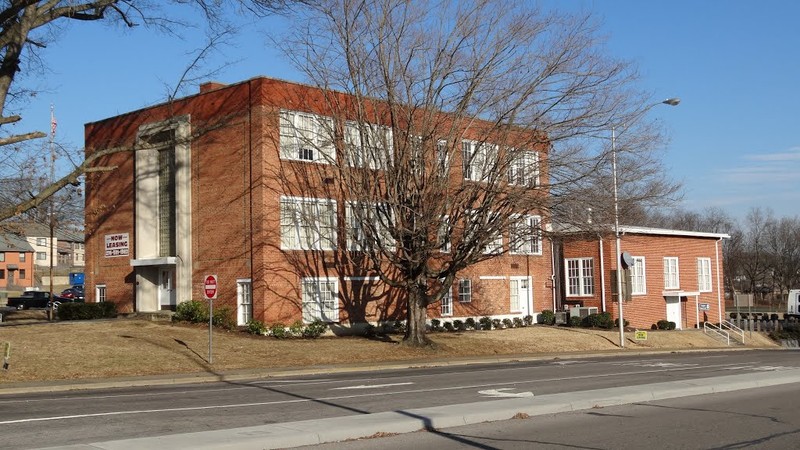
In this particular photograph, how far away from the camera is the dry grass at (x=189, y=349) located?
24.5m

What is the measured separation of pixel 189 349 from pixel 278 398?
12.0 meters

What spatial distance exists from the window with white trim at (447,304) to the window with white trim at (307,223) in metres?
8.03

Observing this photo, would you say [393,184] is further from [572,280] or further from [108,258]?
[572,280]

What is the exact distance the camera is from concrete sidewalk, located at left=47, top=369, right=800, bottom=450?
10.9 m

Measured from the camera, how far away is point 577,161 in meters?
30.1

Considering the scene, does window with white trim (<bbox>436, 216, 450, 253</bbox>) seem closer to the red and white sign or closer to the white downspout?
the red and white sign

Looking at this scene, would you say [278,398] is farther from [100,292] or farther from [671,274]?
[671,274]

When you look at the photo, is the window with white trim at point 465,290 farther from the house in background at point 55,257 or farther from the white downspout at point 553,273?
the house in background at point 55,257

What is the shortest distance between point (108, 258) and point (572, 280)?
26388 mm

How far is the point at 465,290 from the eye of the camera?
42.7 metres

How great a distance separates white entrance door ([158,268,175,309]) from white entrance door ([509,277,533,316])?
A: 57.5ft

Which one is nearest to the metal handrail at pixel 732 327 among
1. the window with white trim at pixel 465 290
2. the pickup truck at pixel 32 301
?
the window with white trim at pixel 465 290

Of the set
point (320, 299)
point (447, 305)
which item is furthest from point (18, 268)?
point (320, 299)

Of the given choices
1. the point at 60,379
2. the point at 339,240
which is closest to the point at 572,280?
the point at 339,240
